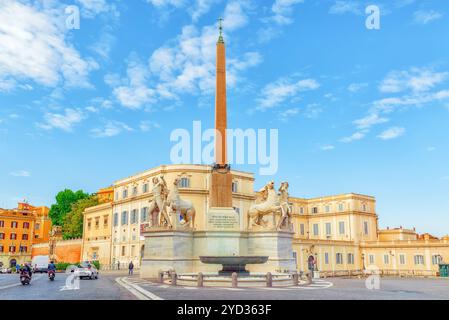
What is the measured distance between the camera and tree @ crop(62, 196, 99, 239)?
8038cm

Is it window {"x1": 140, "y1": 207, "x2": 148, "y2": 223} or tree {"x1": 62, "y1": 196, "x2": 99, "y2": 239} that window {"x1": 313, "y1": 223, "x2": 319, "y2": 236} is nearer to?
window {"x1": 140, "y1": 207, "x2": 148, "y2": 223}

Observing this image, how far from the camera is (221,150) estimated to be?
26250 millimetres

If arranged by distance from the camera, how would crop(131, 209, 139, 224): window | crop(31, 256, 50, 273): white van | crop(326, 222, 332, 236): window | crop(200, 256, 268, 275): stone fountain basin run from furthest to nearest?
crop(326, 222, 332, 236): window
crop(131, 209, 139, 224): window
crop(31, 256, 50, 273): white van
crop(200, 256, 268, 275): stone fountain basin

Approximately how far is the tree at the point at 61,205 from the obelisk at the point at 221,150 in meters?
67.1

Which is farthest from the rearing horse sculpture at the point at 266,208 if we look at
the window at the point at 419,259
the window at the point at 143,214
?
the window at the point at 419,259

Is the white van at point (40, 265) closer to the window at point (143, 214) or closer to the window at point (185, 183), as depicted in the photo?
the window at point (143, 214)

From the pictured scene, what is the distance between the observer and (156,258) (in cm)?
2433

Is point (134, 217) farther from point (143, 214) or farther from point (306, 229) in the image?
point (306, 229)

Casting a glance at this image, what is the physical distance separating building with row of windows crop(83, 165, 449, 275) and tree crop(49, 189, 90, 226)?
14897 millimetres

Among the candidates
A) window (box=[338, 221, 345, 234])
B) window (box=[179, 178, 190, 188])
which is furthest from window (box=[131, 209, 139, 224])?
window (box=[338, 221, 345, 234])

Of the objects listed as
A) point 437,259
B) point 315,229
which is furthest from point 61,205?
point 437,259

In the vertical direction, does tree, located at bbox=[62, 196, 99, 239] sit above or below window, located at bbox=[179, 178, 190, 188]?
below

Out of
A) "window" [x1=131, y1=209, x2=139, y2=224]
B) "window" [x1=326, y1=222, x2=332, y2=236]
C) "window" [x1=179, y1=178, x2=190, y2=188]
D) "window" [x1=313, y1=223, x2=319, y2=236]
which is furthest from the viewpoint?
"window" [x1=313, y1=223, x2=319, y2=236]

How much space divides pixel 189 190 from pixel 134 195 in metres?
10.6
